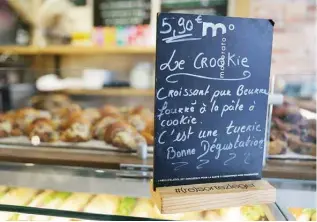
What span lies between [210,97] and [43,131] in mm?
922

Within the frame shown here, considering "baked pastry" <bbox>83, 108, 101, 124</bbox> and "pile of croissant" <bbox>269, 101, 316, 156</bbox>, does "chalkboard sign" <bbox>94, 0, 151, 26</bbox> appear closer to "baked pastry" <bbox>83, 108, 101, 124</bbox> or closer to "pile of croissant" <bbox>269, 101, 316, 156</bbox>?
"baked pastry" <bbox>83, 108, 101, 124</bbox>

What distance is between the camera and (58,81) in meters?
2.66

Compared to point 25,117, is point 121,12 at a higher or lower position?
higher

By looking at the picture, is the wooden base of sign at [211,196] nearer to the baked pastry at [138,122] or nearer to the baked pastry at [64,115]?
the baked pastry at [138,122]

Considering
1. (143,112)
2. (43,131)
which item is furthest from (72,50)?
(43,131)

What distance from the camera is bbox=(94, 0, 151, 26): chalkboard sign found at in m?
3.68

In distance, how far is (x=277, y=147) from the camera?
131cm

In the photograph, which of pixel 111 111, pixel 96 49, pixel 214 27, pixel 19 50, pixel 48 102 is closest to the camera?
pixel 214 27

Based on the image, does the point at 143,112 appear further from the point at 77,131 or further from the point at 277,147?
the point at 277,147

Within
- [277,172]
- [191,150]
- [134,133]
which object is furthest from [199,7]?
[191,150]

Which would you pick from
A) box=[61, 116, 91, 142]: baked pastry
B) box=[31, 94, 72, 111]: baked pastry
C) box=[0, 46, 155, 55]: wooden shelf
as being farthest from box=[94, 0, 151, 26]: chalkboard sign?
box=[61, 116, 91, 142]: baked pastry

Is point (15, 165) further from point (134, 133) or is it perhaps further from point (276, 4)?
point (276, 4)

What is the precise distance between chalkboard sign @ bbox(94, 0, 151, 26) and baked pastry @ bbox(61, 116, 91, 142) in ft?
7.84

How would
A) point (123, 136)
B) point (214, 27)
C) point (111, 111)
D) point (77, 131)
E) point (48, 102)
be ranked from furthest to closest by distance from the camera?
point (48, 102), point (111, 111), point (77, 131), point (123, 136), point (214, 27)
